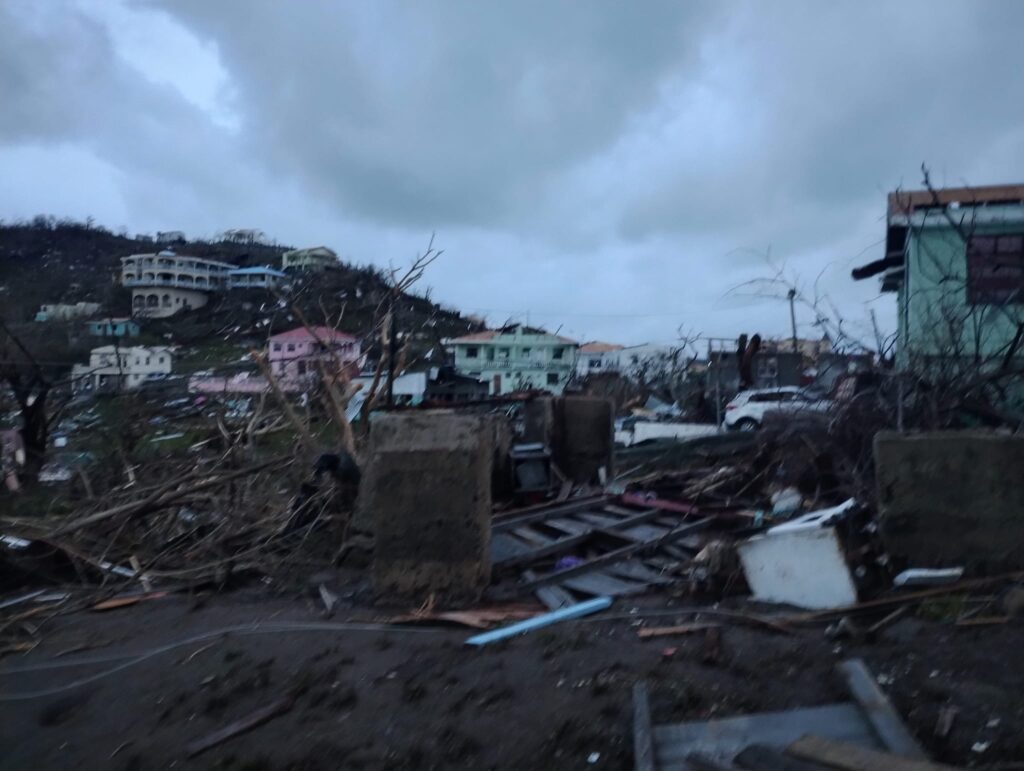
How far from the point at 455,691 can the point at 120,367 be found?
12.4 m

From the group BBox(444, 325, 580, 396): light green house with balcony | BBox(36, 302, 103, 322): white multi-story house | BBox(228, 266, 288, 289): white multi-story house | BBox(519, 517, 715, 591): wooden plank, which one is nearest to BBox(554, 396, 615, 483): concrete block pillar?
BBox(519, 517, 715, 591): wooden plank

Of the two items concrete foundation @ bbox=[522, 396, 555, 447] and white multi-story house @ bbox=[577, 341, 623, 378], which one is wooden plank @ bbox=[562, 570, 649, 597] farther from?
white multi-story house @ bbox=[577, 341, 623, 378]

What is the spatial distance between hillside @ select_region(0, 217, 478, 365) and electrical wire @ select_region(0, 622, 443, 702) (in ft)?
20.2

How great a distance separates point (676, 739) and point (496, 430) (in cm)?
568

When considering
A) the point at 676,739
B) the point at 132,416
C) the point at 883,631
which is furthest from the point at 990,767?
the point at 132,416

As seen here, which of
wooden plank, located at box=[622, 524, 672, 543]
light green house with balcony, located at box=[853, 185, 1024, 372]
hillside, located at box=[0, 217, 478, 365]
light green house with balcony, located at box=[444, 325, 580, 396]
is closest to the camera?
wooden plank, located at box=[622, 524, 672, 543]

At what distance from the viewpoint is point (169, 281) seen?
117 ft

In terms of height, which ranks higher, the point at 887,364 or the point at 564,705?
the point at 887,364

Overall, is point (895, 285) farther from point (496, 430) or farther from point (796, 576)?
point (796, 576)

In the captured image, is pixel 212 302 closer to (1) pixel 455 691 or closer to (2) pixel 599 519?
(2) pixel 599 519

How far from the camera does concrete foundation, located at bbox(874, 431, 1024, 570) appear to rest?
560 centimetres

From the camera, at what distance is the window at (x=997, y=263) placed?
46.2 ft

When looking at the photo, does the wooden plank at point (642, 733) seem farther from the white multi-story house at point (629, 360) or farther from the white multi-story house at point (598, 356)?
the white multi-story house at point (598, 356)

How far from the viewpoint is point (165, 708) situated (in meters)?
5.01
